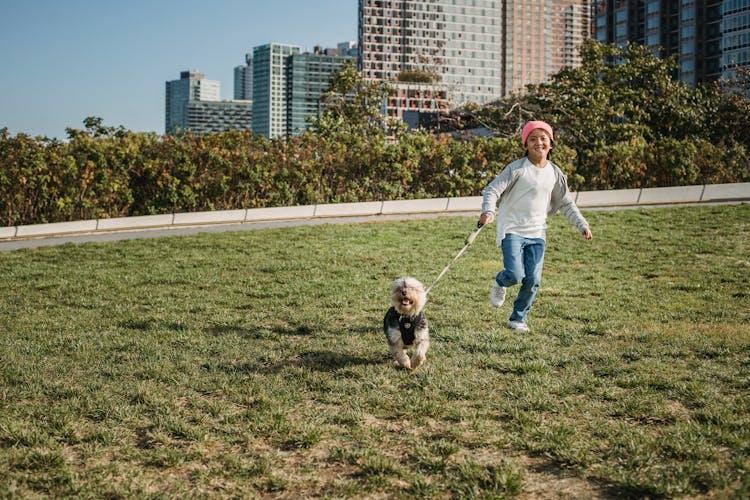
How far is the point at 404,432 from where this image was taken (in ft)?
13.1

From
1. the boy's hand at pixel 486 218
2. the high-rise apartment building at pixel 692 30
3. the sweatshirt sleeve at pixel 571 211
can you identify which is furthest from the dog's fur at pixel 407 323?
the high-rise apartment building at pixel 692 30

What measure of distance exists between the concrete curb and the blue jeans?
1050 centimetres

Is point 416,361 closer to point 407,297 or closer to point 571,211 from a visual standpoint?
point 407,297

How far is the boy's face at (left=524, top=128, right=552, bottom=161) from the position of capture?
634 centimetres

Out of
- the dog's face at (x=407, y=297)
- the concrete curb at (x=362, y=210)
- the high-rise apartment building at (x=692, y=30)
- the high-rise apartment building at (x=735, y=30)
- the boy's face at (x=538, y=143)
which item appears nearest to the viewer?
the dog's face at (x=407, y=297)

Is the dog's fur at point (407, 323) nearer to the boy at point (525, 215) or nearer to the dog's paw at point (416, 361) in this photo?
the dog's paw at point (416, 361)

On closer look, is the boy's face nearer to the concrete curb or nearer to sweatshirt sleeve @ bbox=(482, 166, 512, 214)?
sweatshirt sleeve @ bbox=(482, 166, 512, 214)

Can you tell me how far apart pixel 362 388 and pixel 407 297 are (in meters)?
0.69

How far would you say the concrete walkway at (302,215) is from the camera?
14359 millimetres

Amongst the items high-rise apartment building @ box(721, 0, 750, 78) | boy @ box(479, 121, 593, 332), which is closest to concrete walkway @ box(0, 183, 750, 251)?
boy @ box(479, 121, 593, 332)

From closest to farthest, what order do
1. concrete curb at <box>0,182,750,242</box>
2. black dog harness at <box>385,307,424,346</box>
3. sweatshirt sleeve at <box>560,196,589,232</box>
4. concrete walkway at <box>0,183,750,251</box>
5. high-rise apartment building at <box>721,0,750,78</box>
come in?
1. black dog harness at <box>385,307,424,346</box>
2. sweatshirt sleeve at <box>560,196,589,232</box>
3. concrete walkway at <box>0,183,750,251</box>
4. concrete curb at <box>0,182,750,242</box>
5. high-rise apartment building at <box>721,0,750,78</box>

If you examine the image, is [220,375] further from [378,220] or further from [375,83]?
[375,83]

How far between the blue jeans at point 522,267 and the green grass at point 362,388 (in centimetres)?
35

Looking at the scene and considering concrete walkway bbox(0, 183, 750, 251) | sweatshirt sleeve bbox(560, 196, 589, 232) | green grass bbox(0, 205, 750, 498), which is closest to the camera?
green grass bbox(0, 205, 750, 498)
